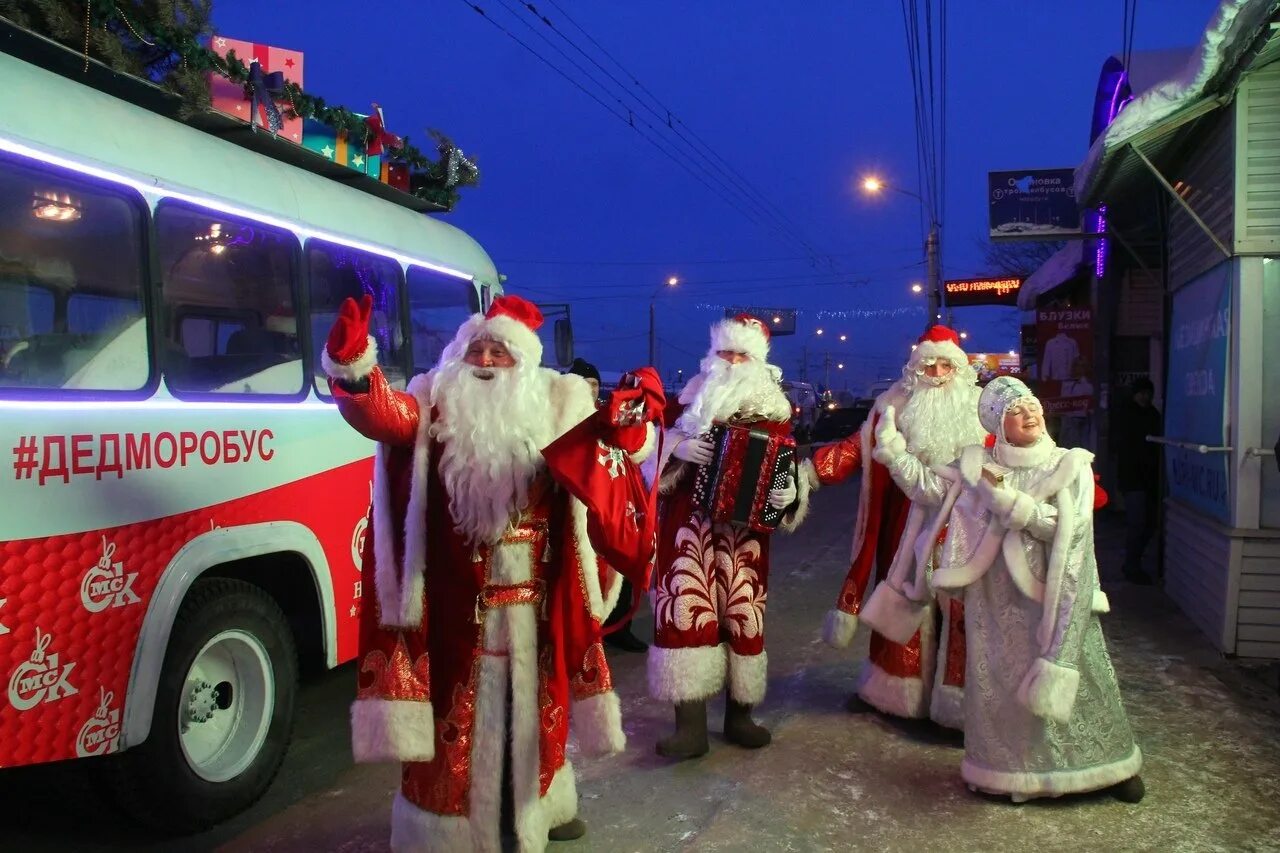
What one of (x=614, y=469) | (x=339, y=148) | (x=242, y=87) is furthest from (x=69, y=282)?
(x=339, y=148)

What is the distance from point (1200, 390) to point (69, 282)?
694 cm

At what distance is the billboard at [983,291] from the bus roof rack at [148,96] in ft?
71.7

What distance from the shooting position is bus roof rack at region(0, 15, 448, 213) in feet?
12.1

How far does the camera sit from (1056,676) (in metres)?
3.81

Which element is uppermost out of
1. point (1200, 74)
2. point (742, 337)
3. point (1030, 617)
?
point (1200, 74)

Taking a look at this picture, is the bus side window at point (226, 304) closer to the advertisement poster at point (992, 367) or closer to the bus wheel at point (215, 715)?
the bus wheel at point (215, 715)

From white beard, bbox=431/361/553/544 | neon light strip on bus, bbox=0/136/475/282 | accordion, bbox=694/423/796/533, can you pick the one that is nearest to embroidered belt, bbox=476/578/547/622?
white beard, bbox=431/361/553/544

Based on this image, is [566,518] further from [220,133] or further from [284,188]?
[220,133]

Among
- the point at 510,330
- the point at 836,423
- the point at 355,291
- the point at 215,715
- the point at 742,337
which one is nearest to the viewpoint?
the point at 510,330

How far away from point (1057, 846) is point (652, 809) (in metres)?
1.58

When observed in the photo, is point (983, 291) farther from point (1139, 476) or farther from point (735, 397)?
point (735, 397)

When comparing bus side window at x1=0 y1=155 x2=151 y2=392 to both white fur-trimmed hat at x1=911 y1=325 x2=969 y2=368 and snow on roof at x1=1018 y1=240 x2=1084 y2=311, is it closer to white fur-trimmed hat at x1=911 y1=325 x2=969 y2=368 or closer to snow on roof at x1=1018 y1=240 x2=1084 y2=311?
white fur-trimmed hat at x1=911 y1=325 x2=969 y2=368

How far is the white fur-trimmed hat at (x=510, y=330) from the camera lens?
3.39 m

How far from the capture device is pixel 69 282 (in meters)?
3.52
